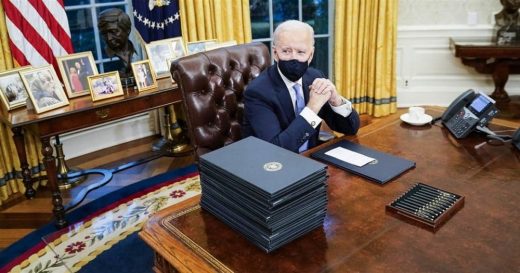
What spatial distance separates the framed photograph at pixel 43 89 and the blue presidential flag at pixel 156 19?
96 centimetres

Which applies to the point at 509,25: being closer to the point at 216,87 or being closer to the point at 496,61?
the point at 496,61

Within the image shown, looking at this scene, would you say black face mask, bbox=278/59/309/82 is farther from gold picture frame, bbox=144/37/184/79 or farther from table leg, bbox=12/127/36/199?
table leg, bbox=12/127/36/199

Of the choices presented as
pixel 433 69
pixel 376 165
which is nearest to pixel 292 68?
pixel 376 165

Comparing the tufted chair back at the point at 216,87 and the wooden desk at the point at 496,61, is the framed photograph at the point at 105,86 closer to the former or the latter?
the tufted chair back at the point at 216,87

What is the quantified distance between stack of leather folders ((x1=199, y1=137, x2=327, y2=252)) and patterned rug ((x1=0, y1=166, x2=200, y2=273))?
125 centimetres

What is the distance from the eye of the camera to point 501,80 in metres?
4.16

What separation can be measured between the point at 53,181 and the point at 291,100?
5.14ft

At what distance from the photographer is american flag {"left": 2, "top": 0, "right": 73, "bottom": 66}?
2922mm

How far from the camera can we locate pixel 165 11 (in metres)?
3.50

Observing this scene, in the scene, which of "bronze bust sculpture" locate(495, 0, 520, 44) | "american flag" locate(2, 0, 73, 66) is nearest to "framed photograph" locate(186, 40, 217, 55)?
"american flag" locate(2, 0, 73, 66)

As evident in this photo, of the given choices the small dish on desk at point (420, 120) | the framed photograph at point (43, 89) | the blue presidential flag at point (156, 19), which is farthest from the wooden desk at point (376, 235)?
the blue presidential flag at point (156, 19)

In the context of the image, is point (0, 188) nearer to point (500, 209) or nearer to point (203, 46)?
point (203, 46)

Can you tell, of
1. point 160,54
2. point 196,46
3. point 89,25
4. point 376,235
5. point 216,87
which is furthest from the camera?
point 89,25

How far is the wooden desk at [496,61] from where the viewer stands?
3.96 m
